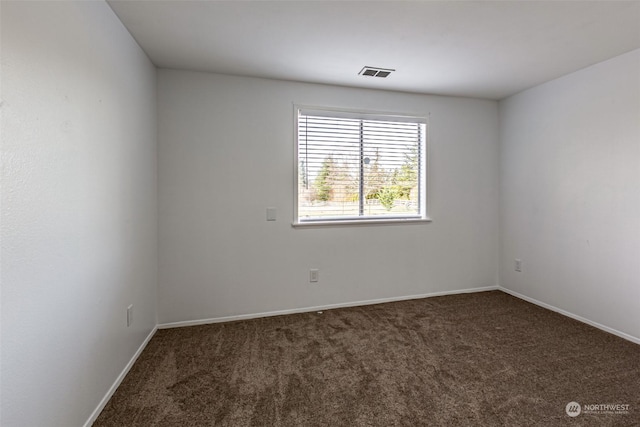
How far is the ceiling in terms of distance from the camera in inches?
71.4

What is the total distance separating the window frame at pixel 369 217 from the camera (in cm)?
299

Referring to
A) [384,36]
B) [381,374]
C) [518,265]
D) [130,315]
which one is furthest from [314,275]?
[518,265]

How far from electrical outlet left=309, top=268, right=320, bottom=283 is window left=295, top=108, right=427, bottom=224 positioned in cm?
52

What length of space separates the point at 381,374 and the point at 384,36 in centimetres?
240

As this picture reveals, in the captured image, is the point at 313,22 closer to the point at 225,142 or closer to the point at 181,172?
the point at 225,142

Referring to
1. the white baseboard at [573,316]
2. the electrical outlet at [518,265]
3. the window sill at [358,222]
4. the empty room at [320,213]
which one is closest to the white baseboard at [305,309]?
the empty room at [320,213]

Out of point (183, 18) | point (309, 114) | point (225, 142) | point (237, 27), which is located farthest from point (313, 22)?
point (225, 142)

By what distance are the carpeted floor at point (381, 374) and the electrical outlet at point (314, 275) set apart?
14.9 inches

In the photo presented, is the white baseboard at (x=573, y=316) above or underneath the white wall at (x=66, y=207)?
underneath

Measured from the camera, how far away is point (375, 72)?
2756mm

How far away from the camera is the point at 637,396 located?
5.76 ft

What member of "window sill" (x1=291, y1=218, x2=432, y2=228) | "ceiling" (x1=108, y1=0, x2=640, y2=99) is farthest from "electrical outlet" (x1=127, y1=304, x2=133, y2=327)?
"ceiling" (x1=108, y1=0, x2=640, y2=99)

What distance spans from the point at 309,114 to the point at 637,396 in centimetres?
322

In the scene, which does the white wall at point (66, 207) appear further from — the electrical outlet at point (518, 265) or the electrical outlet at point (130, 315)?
the electrical outlet at point (518, 265)
